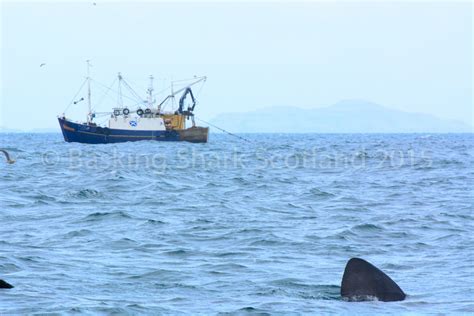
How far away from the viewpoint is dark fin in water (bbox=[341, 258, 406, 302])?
1361 cm

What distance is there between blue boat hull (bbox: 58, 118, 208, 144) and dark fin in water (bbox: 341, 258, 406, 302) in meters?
83.0

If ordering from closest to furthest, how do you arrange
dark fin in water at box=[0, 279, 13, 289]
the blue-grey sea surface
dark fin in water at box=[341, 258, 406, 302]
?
the blue-grey sea surface < dark fin in water at box=[341, 258, 406, 302] < dark fin in water at box=[0, 279, 13, 289]

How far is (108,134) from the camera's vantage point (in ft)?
313

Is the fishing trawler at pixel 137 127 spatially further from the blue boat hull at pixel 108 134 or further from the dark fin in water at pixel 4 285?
the dark fin in water at pixel 4 285

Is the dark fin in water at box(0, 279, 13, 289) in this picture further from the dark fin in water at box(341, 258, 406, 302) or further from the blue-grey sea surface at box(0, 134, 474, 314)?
the dark fin in water at box(341, 258, 406, 302)

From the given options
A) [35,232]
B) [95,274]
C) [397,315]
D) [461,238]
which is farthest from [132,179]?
[397,315]

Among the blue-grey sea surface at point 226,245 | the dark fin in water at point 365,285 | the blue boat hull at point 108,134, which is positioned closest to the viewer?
the blue-grey sea surface at point 226,245

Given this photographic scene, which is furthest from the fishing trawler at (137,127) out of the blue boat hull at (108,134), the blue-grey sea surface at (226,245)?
the blue-grey sea surface at (226,245)

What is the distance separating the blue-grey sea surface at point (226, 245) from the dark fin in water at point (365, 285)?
0.27 meters

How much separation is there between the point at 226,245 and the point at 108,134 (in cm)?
7772

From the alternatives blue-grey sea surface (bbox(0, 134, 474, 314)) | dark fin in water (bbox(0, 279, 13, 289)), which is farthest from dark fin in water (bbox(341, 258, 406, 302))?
dark fin in water (bbox(0, 279, 13, 289))

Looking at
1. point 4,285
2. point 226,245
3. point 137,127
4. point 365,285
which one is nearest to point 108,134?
point 137,127

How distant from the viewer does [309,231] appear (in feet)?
70.6

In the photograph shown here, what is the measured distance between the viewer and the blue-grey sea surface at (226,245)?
44.3 feet
